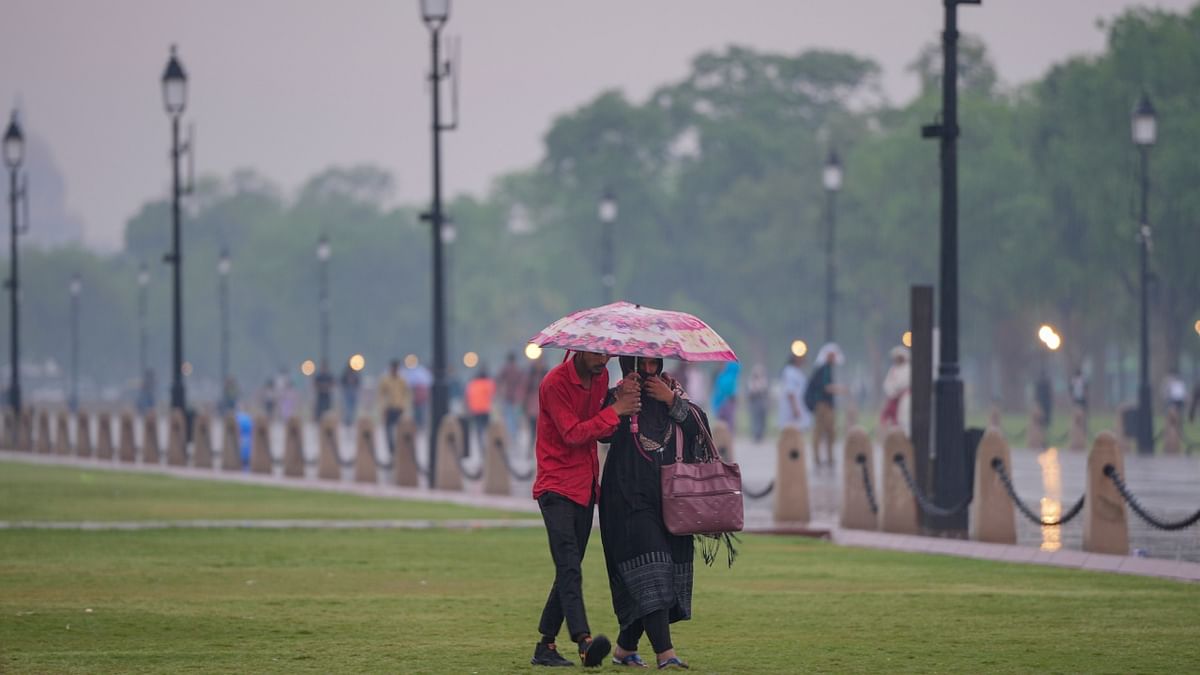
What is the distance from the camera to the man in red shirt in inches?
376

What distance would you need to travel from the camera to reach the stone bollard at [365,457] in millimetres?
27578

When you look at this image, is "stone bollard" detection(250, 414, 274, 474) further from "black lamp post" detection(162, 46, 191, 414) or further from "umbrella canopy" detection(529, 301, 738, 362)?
"umbrella canopy" detection(529, 301, 738, 362)

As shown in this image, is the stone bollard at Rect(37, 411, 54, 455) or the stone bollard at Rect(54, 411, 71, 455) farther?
the stone bollard at Rect(37, 411, 54, 455)

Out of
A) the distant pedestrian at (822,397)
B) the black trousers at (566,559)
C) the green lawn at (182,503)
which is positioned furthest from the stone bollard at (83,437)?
the black trousers at (566,559)

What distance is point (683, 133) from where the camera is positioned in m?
97.1

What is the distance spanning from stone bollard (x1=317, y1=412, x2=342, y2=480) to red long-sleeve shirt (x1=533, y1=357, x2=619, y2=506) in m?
18.8

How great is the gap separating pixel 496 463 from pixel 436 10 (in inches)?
235

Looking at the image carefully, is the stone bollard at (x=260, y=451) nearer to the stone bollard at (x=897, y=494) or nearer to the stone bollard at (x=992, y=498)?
the stone bollard at (x=897, y=494)

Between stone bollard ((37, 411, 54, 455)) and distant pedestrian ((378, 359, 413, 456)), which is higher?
distant pedestrian ((378, 359, 413, 456))

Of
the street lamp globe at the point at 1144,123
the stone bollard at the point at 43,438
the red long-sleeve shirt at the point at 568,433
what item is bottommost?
the stone bollard at the point at 43,438

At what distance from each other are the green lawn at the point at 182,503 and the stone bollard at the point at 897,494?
4.28 m

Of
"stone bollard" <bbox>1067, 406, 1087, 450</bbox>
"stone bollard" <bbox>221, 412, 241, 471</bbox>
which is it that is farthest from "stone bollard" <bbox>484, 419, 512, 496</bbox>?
"stone bollard" <bbox>1067, 406, 1087, 450</bbox>

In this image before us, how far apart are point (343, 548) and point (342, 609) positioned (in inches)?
173

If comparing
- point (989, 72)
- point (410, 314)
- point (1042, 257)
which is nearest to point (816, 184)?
point (989, 72)
